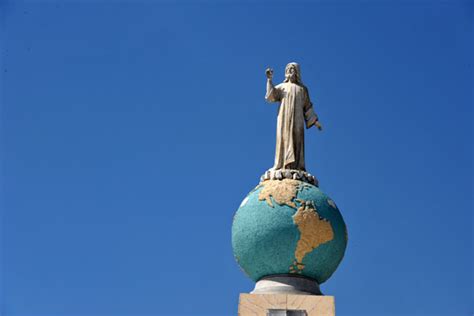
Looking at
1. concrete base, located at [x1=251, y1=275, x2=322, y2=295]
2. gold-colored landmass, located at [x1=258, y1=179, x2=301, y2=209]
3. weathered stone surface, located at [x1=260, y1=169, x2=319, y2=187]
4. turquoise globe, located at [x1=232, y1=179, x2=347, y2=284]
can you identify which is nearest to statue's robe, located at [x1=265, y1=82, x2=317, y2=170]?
weathered stone surface, located at [x1=260, y1=169, x2=319, y2=187]

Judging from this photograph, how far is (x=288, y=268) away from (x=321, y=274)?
880 millimetres

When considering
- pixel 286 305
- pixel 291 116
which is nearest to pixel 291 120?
pixel 291 116

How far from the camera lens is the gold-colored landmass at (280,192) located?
59.5 feet

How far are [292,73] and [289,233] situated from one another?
188 inches

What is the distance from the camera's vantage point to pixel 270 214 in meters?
18.1

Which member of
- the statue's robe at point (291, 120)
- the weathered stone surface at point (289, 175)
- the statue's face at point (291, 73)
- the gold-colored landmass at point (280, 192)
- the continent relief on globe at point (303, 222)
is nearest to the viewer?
the continent relief on globe at point (303, 222)

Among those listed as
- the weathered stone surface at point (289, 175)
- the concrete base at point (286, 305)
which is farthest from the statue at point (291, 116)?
the concrete base at point (286, 305)

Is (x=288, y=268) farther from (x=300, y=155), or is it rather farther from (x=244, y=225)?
(x=300, y=155)

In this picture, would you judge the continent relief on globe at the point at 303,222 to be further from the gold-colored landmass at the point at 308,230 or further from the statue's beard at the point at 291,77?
the statue's beard at the point at 291,77

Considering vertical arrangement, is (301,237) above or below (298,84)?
below

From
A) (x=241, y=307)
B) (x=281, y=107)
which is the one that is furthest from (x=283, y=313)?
(x=281, y=107)

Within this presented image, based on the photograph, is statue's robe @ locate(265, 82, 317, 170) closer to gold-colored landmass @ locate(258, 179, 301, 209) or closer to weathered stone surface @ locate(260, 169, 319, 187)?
weathered stone surface @ locate(260, 169, 319, 187)

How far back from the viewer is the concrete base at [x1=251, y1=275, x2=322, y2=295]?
1794 cm

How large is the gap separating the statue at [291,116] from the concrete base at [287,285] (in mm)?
2794
